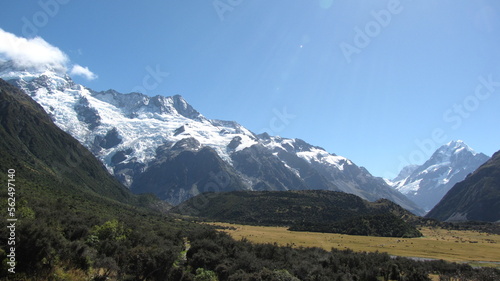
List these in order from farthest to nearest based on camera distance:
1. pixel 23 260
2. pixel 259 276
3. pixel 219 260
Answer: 1. pixel 219 260
2. pixel 259 276
3. pixel 23 260

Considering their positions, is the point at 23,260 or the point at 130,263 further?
the point at 130,263

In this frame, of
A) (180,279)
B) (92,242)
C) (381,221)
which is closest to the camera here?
(180,279)

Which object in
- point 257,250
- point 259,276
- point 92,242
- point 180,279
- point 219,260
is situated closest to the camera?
point 259,276

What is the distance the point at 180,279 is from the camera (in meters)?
45.6

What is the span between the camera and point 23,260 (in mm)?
32656

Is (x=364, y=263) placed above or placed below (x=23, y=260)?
below

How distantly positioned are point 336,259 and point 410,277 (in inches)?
478

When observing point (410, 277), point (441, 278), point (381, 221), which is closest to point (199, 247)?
point (410, 277)

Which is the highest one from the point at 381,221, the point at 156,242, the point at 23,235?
the point at 23,235

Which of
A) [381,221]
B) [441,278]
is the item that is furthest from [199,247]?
[381,221]

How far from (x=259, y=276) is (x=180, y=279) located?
11778 mm

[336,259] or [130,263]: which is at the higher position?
[130,263]

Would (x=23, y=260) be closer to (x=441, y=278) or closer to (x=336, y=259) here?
(x=336, y=259)

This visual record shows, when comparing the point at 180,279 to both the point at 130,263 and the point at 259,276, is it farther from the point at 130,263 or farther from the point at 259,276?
the point at 259,276
